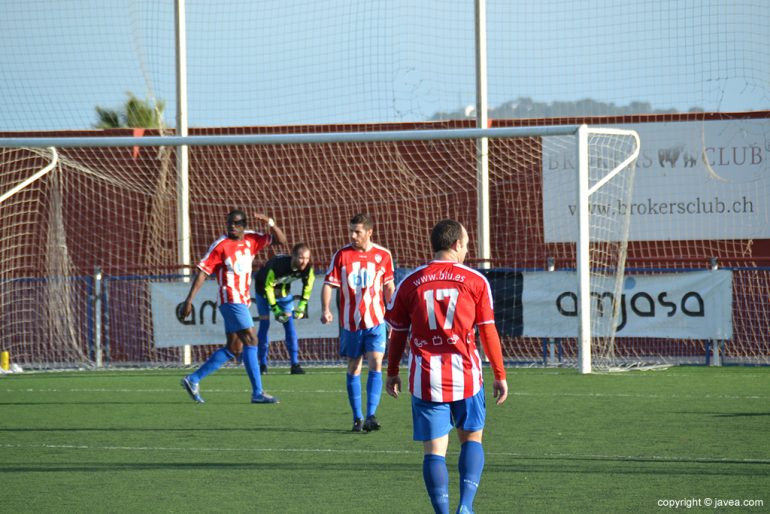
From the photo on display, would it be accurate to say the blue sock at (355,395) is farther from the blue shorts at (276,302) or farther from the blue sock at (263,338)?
the blue shorts at (276,302)

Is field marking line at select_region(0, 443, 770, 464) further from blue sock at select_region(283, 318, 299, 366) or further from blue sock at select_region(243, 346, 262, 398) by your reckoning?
blue sock at select_region(283, 318, 299, 366)

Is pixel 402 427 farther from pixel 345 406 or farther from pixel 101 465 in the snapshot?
pixel 101 465

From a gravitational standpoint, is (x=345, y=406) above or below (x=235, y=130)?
below

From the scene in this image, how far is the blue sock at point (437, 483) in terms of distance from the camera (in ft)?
19.4

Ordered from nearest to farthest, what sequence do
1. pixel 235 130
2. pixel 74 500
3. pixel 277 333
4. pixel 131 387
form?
pixel 74 500, pixel 131 387, pixel 277 333, pixel 235 130

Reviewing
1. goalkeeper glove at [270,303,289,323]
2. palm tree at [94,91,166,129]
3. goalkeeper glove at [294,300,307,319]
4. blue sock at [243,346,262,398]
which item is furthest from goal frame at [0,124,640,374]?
palm tree at [94,91,166,129]

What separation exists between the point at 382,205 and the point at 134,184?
15.8 ft

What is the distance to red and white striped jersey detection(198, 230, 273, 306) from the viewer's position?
491 inches

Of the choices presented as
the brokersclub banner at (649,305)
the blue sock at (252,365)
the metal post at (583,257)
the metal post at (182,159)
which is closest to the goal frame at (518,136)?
the metal post at (583,257)

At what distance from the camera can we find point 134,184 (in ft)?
72.8

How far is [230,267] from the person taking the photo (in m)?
12.5

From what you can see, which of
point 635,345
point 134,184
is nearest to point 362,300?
point 635,345

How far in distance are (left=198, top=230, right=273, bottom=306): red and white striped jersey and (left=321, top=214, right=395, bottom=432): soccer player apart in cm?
222

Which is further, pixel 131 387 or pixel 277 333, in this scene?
pixel 277 333
